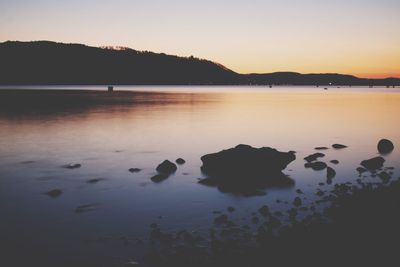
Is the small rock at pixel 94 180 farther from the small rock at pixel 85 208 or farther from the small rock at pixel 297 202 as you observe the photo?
the small rock at pixel 297 202

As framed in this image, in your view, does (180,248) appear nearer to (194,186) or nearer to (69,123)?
(194,186)

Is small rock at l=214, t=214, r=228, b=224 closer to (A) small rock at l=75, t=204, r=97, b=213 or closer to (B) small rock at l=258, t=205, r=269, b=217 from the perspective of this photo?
(B) small rock at l=258, t=205, r=269, b=217

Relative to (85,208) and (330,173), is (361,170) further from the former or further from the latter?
(85,208)

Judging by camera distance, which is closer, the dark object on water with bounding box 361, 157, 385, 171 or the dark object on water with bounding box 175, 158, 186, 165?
the dark object on water with bounding box 361, 157, 385, 171

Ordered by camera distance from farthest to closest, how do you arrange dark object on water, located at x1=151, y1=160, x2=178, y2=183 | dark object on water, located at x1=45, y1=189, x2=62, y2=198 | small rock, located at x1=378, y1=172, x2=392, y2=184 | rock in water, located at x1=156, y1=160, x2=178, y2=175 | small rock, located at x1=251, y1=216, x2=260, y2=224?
rock in water, located at x1=156, y1=160, x2=178, y2=175, dark object on water, located at x1=151, y1=160, x2=178, y2=183, small rock, located at x1=378, y1=172, x2=392, y2=184, dark object on water, located at x1=45, y1=189, x2=62, y2=198, small rock, located at x1=251, y1=216, x2=260, y2=224

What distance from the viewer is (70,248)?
11.2m

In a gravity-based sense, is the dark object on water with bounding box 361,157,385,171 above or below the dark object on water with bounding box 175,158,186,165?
above

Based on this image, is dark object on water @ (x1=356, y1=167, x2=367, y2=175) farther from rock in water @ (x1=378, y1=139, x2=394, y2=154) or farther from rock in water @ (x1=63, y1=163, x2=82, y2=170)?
rock in water @ (x1=63, y1=163, x2=82, y2=170)

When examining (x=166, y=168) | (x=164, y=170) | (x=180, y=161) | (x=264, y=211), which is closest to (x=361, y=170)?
(x=264, y=211)

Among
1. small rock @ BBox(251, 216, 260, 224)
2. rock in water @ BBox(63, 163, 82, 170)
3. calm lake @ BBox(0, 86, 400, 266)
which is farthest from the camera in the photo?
rock in water @ BBox(63, 163, 82, 170)

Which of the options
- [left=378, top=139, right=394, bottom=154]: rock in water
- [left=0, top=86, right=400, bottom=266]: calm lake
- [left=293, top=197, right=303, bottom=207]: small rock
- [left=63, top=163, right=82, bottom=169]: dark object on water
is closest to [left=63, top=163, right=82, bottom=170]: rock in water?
[left=63, top=163, right=82, bottom=169]: dark object on water

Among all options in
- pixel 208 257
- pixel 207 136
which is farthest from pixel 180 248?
pixel 207 136

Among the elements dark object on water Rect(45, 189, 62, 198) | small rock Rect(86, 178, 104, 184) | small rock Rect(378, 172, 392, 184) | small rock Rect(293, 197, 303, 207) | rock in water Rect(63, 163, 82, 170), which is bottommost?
rock in water Rect(63, 163, 82, 170)

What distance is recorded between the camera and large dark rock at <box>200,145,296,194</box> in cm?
1889
